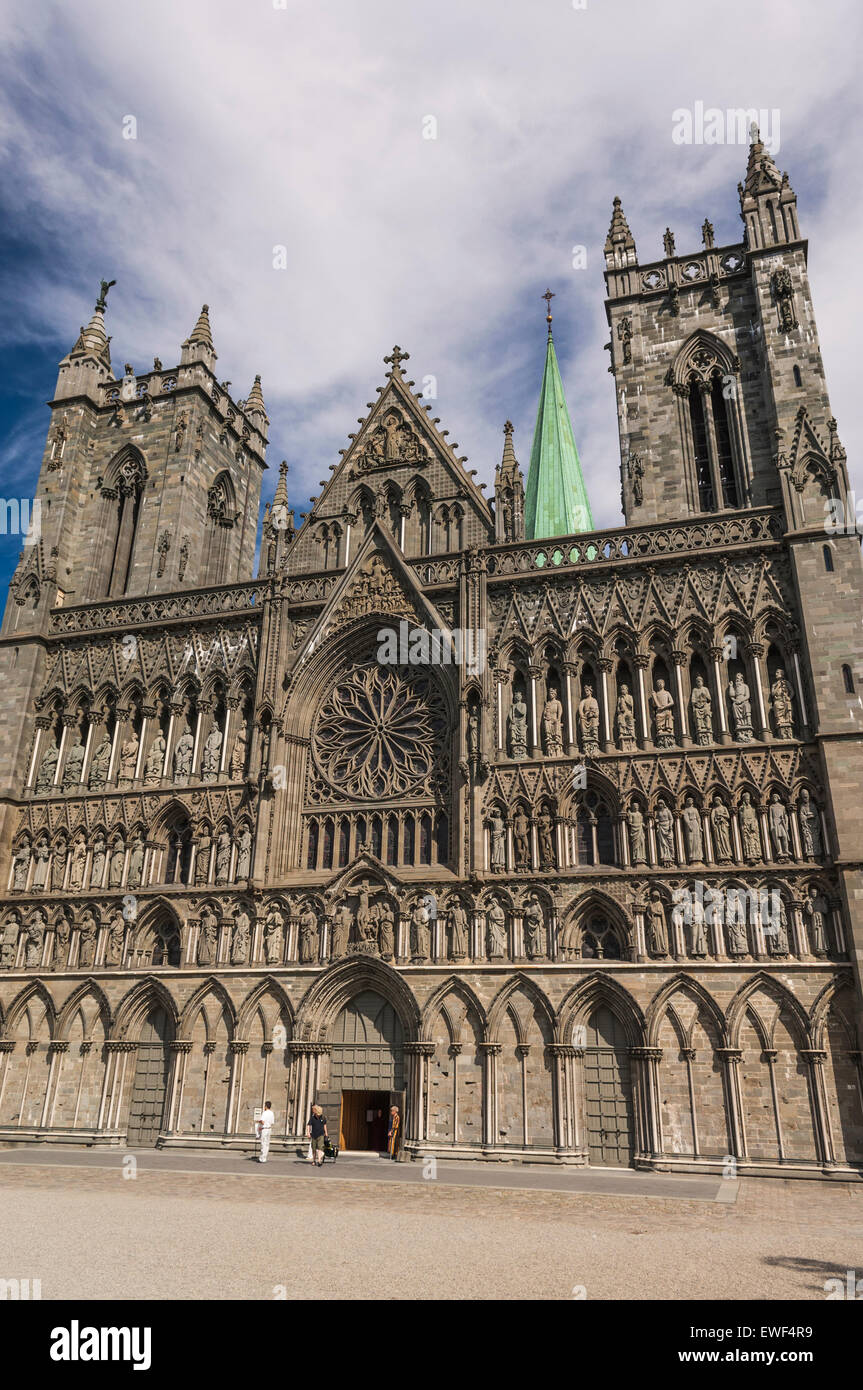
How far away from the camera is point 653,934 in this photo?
22.0 metres

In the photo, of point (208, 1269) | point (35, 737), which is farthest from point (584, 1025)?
point (35, 737)

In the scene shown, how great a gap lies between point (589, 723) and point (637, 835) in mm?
3198

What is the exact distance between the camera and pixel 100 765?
2928 centimetres

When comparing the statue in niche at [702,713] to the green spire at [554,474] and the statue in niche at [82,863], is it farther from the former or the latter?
the green spire at [554,474]

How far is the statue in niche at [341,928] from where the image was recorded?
24.2 m

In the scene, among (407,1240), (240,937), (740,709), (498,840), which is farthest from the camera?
(240,937)

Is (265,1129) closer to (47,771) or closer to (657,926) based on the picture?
(657,926)

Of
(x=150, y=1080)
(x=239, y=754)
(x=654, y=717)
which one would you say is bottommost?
(x=150, y=1080)

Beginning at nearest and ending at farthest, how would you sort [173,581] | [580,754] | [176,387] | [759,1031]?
[759,1031]
[580,754]
[173,581]
[176,387]

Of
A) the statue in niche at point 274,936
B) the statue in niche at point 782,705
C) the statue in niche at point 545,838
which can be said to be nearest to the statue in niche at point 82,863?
the statue in niche at point 274,936

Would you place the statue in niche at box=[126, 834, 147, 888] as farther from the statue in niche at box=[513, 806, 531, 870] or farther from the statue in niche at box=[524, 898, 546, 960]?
the statue in niche at box=[524, 898, 546, 960]

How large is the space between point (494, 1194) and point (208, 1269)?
8.34 meters

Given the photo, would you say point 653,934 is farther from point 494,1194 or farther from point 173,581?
point 173,581

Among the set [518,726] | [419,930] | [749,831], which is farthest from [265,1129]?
[749,831]
